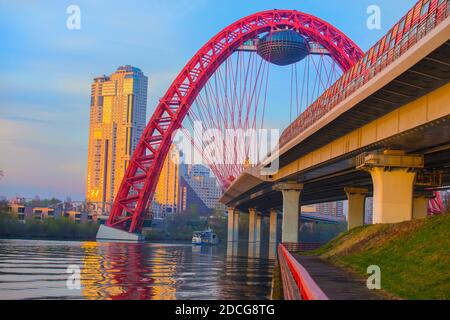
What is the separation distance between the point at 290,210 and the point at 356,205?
6.52 m

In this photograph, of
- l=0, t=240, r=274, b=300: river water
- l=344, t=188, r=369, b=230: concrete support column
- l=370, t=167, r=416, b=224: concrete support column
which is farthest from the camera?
l=344, t=188, r=369, b=230: concrete support column

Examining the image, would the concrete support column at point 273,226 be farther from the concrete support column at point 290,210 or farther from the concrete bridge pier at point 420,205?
the concrete bridge pier at point 420,205

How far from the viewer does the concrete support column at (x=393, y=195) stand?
34.6m

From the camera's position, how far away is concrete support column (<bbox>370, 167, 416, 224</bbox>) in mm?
34625

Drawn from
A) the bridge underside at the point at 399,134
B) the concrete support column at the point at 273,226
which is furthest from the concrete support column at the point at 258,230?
the bridge underside at the point at 399,134

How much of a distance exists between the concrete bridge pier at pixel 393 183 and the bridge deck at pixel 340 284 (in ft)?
30.0

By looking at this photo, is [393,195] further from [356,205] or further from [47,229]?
[47,229]

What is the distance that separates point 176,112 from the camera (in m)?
90.0

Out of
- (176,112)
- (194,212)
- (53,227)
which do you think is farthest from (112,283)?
(194,212)

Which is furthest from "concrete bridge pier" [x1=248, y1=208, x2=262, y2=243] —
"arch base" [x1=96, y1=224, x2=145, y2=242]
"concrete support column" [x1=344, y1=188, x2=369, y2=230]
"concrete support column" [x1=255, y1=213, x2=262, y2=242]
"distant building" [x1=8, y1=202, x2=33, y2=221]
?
"concrete support column" [x1=344, y1=188, x2=369, y2=230]

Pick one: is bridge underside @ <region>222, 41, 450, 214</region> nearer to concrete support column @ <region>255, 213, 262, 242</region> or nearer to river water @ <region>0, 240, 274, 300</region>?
river water @ <region>0, 240, 274, 300</region>

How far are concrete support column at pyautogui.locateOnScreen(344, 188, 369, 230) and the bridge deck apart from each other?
35.7 meters

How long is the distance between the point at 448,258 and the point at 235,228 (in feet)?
369

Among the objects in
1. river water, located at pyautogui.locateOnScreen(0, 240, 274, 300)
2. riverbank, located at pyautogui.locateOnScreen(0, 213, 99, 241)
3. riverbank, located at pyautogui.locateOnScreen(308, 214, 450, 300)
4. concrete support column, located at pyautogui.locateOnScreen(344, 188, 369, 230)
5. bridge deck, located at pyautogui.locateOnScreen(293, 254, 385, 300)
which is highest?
concrete support column, located at pyautogui.locateOnScreen(344, 188, 369, 230)
